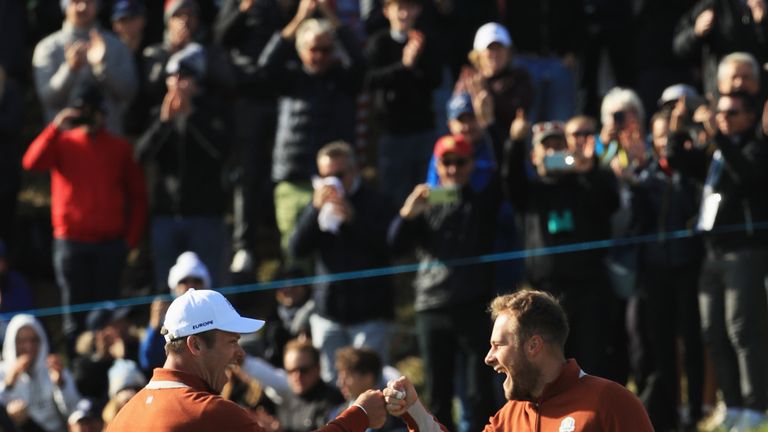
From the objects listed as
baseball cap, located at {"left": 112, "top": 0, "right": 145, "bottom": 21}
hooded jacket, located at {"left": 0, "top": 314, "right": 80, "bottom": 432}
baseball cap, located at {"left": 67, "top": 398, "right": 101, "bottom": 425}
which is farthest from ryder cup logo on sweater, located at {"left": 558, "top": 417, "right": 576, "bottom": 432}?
baseball cap, located at {"left": 112, "top": 0, "right": 145, "bottom": 21}

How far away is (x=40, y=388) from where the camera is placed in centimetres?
1339

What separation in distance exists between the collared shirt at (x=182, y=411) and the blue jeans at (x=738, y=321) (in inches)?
200

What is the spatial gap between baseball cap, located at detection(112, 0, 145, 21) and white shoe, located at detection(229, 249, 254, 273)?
2360 millimetres

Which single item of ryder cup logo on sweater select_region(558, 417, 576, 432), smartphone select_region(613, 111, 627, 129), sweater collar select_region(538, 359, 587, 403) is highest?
smartphone select_region(613, 111, 627, 129)

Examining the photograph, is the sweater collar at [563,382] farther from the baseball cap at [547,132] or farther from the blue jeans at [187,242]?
the blue jeans at [187,242]

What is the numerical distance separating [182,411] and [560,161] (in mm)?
5577

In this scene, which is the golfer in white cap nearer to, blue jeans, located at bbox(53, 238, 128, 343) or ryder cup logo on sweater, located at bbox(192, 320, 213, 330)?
ryder cup logo on sweater, located at bbox(192, 320, 213, 330)

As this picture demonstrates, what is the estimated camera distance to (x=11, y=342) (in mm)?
13383

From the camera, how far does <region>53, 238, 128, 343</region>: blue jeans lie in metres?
14.4

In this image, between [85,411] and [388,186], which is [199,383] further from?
[388,186]

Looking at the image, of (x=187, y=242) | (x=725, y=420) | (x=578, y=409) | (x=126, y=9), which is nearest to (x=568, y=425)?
(x=578, y=409)

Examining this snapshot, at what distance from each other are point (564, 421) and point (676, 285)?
534cm

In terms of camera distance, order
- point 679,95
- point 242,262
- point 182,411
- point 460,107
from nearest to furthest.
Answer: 1. point 182,411
2. point 679,95
3. point 460,107
4. point 242,262

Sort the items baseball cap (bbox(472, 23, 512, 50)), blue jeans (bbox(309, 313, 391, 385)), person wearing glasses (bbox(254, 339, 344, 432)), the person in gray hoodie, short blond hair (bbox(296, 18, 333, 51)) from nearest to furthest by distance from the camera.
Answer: person wearing glasses (bbox(254, 339, 344, 432)), blue jeans (bbox(309, 313, 391, 385)), baseball cap (bbox(472, 23, 512, 50)), short blond hair (bbox(296, 18, 333, 51)), the person in gray hoodie
